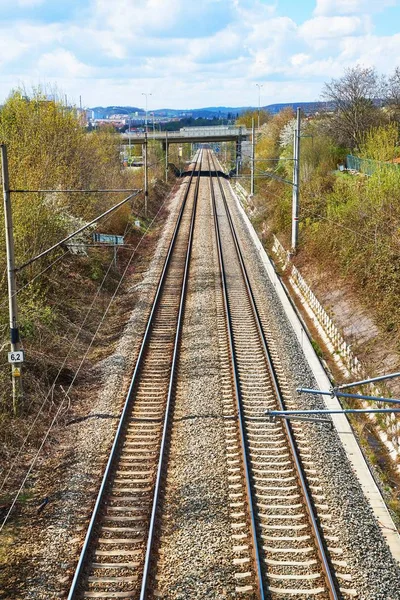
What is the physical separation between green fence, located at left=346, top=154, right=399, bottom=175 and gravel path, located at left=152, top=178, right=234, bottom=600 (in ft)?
32.7

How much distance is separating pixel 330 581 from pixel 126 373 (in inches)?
329

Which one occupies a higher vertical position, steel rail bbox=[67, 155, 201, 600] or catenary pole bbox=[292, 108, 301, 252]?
catenary pole bbox=[292, 108, 301, 252]

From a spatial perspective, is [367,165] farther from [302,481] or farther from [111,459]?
[111,459]

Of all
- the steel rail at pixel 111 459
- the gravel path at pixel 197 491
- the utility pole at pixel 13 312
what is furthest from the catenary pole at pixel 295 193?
the utility pole at pixel 13 312

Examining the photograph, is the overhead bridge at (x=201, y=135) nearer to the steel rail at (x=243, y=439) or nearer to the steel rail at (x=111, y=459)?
the steel rail at (x=243, y=439)

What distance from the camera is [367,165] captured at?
87.5 feet

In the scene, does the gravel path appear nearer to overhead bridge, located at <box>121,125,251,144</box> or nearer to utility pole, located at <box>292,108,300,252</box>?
utility pole, located at <box>292,108,300,252</box>

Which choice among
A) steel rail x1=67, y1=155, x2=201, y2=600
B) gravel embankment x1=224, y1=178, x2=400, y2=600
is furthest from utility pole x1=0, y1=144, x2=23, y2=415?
gravel embankment x1=224, y1=178, x2=400, y2=600

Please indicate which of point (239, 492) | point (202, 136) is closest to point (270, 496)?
point (239, 492)

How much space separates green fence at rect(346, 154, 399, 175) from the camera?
23.0 metres

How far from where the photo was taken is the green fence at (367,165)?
22953 mm

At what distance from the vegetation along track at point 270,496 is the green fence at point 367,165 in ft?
32.1

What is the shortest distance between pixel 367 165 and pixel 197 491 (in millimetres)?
19993

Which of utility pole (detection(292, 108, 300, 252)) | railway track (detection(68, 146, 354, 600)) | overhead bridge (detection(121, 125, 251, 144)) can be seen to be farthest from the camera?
overhead bridge (detection(121, 125, 251, 144))
